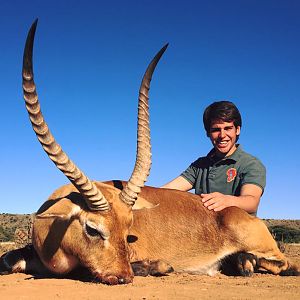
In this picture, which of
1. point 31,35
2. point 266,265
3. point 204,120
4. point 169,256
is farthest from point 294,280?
point 31,35

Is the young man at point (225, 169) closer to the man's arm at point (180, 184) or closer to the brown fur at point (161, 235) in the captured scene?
the man's arm at point (180, 184)

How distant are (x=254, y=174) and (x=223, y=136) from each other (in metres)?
0.92

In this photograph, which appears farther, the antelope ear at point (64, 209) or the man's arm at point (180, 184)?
the man's arm at point (180, 184)

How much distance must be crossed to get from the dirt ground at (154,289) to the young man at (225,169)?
188cm

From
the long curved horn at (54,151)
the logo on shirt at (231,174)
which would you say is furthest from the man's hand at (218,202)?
the long curved horn at (54,151)

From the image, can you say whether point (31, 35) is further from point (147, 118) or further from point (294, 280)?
point (294, 280)

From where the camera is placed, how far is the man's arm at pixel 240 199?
794cm

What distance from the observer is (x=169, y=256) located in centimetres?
762

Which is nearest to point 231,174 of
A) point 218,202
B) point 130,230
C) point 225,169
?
point 225,169

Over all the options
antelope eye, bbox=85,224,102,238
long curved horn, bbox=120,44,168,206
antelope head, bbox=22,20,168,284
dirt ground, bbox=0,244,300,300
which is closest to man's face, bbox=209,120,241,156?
long curved horn, bbox=120,44,168,206

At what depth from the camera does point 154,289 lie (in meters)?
5.43

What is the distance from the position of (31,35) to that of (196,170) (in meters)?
5.11

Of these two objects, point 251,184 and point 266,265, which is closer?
point 266,265

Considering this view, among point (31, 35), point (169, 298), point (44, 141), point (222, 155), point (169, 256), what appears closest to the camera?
point (169, 298)
